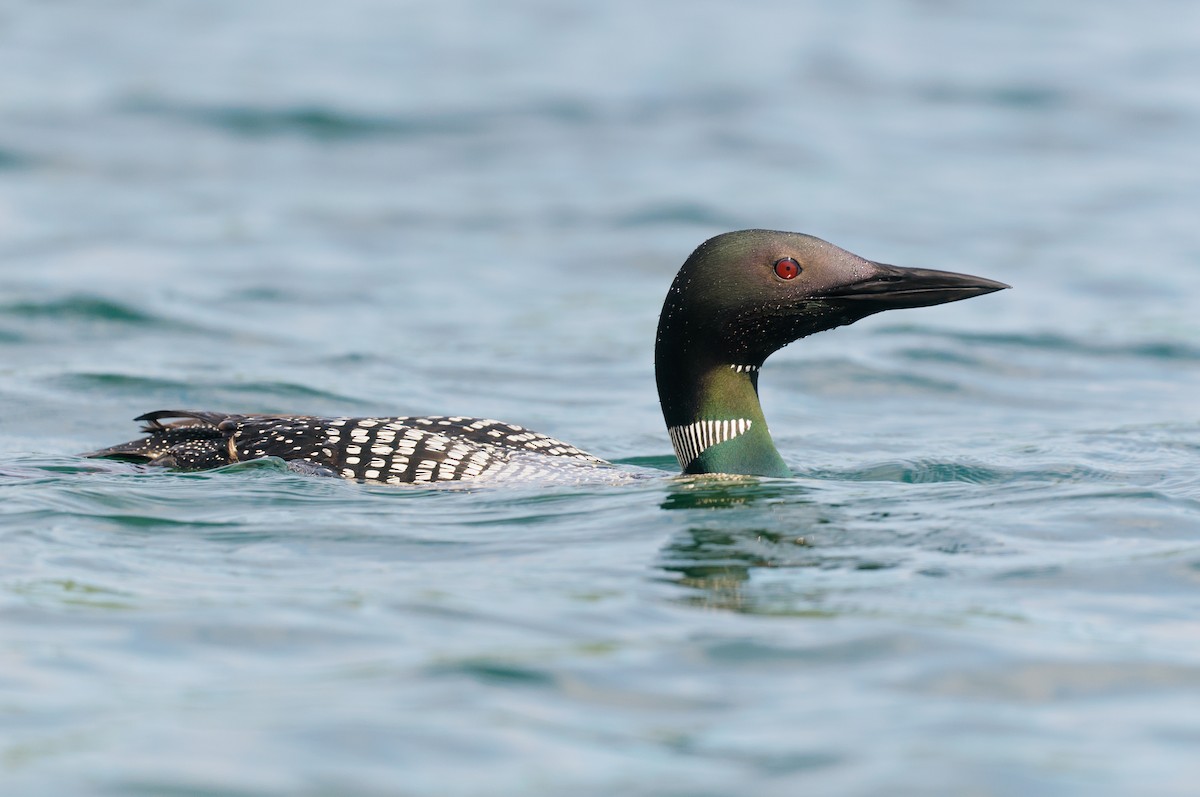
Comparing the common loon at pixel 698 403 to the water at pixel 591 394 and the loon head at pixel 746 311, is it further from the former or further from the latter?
the water at pixel 591 394

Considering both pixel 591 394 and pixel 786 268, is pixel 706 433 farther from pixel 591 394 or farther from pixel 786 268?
pixel 591 394

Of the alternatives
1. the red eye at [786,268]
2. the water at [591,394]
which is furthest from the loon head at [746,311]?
the water at [591,394]

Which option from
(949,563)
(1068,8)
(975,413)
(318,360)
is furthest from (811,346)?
(1068,8)

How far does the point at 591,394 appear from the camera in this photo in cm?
898

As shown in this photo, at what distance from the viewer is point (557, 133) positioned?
15648 mm

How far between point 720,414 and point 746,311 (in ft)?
1.29

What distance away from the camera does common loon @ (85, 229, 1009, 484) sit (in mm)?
5824

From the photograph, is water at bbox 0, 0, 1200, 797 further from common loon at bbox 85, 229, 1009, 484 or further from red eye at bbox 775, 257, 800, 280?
red eye at bbox 775, 257, 800, 280

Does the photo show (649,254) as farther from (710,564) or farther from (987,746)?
(987,746)

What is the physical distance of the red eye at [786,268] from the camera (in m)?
5.90

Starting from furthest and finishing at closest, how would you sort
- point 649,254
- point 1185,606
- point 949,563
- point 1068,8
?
point 1068,8 < point 649,254 < point 949,563 < point 1185,606

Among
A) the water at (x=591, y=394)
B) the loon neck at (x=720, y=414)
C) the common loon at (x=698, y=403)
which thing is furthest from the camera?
the loon neck at (x=720, y=414)

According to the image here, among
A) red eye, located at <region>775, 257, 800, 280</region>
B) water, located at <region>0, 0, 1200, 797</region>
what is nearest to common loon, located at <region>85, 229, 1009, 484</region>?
red eye, located at <region>775, 257, 800, 280</region>

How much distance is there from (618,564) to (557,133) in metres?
11.1
